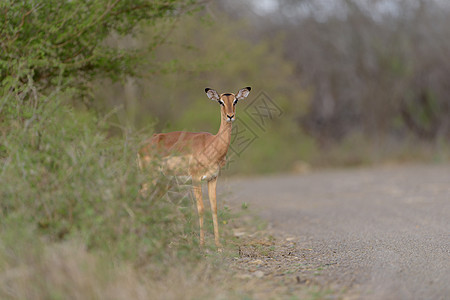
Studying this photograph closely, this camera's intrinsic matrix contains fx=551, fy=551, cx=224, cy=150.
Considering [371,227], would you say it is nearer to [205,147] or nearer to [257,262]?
[257,262]

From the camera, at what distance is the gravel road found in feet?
16.0

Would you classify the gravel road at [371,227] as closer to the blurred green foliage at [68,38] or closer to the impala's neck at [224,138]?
the impala's neck at [224,138]

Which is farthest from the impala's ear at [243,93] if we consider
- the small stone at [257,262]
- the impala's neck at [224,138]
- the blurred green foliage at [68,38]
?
the blurred green foliage at [68,38]

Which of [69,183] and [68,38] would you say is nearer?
[69,183]

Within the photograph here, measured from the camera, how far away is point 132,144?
5.14m

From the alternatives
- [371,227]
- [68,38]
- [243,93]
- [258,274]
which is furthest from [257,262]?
[68,38]

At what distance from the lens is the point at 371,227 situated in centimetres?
805

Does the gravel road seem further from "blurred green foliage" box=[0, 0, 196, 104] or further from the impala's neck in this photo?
"blurred green foliage" box=[0, 0, 196, 104]

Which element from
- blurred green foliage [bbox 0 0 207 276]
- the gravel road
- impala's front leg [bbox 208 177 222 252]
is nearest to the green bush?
blurred green foliage [bbox 0 0 207 276]

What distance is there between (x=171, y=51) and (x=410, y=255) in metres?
12.3

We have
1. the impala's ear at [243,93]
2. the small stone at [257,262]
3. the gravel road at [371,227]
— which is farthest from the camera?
the impala's ear at [243,93]

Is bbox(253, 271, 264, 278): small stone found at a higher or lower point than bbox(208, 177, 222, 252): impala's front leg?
lower

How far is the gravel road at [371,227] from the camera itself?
16.0ft

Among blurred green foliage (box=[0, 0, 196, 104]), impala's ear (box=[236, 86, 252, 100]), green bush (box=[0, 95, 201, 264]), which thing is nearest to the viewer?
green bush (box=[0, 95, 201, 264])
